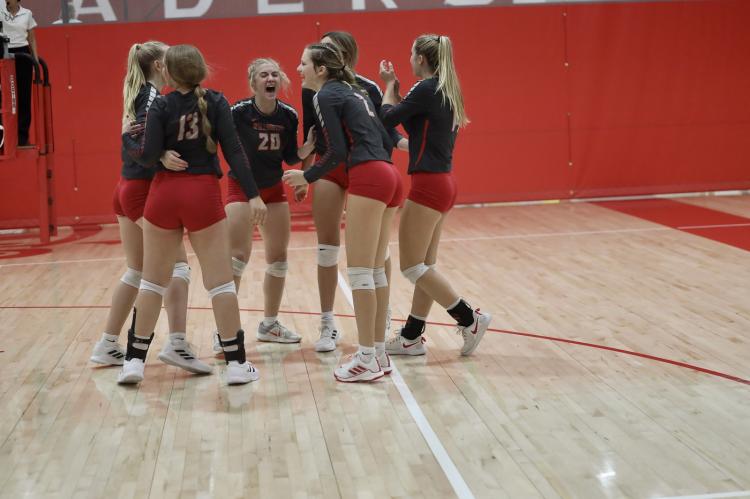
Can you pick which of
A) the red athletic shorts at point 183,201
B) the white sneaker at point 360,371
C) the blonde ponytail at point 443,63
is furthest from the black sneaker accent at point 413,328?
the red athletic shorts at point 183,201

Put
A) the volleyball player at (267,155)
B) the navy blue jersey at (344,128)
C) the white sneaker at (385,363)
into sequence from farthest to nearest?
the volleyball player at (267,155) → the white sneaker at (385,363) → the navy blue jersey at (344,128)

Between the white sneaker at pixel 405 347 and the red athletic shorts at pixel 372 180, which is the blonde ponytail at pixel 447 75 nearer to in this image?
the red athletic shorts at pixel 372 180

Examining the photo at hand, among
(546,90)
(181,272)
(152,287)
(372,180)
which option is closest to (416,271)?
(372,180)

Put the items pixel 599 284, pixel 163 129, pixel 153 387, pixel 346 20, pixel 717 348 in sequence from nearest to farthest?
pixel 163 129
pixel 153 387
pixel 717 348
pixel 599 284
pixel 346 20

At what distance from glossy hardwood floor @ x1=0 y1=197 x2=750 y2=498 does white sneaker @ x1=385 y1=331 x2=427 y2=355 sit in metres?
0.10

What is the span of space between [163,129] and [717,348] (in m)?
3.10

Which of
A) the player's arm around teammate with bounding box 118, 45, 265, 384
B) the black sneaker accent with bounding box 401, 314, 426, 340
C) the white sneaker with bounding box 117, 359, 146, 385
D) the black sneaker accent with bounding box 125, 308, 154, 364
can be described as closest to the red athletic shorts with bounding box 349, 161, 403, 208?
the player's arm around teammate with bounding box 118, 45, 265, 384

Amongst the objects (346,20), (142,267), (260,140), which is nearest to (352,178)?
(260,140)

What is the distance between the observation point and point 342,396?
432cm

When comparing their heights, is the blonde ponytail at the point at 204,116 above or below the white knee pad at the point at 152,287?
above

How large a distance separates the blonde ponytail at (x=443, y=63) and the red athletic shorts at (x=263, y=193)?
1100 mm

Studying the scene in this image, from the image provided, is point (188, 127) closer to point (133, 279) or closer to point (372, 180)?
point (372, 180)

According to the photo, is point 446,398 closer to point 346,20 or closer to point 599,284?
point 599,284

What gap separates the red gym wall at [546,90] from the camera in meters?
10.6
